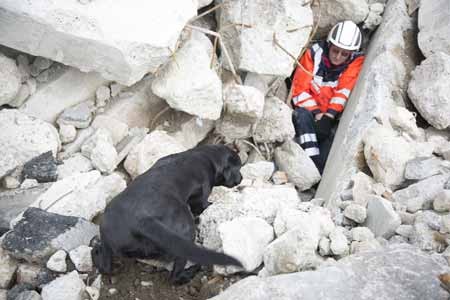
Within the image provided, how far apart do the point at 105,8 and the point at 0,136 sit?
3.79ft

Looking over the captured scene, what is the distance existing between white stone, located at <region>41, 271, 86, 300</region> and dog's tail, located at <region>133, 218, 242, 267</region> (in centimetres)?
45

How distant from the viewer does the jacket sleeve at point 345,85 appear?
17.7ft

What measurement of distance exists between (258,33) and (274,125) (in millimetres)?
877

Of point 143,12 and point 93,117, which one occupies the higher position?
point 143,12

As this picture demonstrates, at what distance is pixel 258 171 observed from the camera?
4426mm

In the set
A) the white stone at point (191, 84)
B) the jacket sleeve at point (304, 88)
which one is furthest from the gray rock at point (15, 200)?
the jacket sleeve at point (304, 88)

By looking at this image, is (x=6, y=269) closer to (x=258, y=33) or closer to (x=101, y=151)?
(x=101, y=151)

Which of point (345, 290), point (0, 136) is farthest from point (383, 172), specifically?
point (0, 136)

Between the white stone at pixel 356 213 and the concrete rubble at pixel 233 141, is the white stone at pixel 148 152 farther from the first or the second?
the white stone at pixel 356 213

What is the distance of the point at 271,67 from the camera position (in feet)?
15.0

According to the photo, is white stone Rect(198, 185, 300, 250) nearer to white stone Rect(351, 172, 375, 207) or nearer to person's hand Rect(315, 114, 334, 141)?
white stone Rect(351, 172, 375, 207)

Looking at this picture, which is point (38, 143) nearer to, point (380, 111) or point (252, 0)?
point (252, 0)

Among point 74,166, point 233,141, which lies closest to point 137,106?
point 74,166

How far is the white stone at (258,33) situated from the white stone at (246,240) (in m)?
1.92
